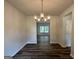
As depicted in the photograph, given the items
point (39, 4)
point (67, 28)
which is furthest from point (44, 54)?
point (67, 28)

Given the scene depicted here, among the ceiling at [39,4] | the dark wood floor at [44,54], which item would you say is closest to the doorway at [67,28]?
the dark wood floor at [44,54]

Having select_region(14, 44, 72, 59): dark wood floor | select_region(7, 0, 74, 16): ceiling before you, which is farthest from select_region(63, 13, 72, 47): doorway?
select_region(7, 0, 74, 16): ceiling

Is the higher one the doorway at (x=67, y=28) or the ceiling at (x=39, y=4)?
the ceiling at (x=39, y=4)

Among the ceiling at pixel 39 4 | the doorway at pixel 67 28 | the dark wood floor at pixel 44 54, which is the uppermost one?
the ceiling at pixel 39 4

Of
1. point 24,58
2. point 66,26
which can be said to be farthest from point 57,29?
point 24,58

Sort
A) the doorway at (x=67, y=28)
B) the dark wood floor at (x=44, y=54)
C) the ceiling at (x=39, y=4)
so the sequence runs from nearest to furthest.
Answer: the ceiling at (x=39, y=4), the dark wood floor at (x=44, y=54), the doorway at (x=67, y=28)

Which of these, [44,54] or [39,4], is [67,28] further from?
[39,4]

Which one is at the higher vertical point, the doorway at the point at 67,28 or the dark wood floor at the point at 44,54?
the doorway at the point at 67,28

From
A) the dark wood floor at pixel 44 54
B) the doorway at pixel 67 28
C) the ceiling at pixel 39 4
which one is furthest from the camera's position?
the doorway at pixel 67 28

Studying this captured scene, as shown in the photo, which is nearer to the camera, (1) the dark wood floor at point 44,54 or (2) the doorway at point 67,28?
(1) the dark wood floor at point 44,54

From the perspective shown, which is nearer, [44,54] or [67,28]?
[44,54]

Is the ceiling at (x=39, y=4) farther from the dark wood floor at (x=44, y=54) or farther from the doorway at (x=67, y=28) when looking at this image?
the dark wood floor at (x=44, y=54)
